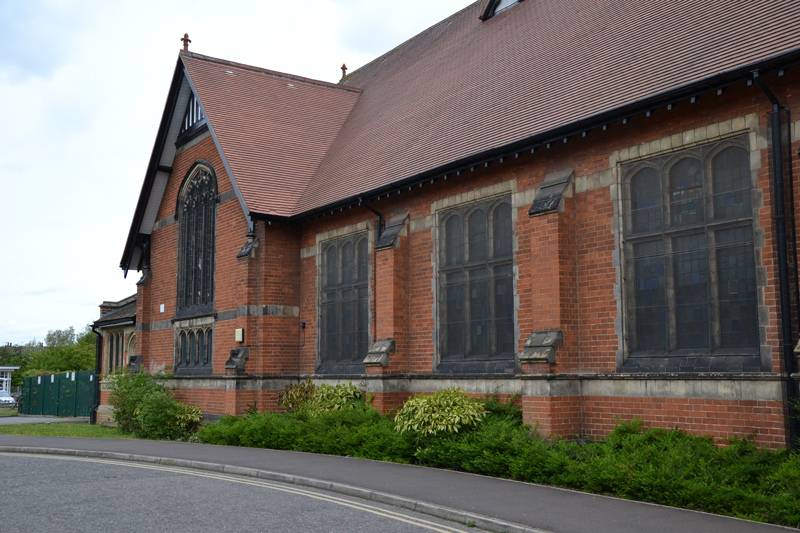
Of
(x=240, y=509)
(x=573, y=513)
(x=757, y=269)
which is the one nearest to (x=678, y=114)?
(x=757, y=269)

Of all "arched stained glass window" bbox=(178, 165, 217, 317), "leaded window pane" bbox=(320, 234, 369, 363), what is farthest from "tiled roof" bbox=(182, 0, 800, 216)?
"arched stained glass window" bbox=(178, 165, 217, 317)

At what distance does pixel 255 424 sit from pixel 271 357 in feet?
9.68

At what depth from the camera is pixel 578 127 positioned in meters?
11.9

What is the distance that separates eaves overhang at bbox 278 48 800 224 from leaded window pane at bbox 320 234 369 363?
115 centimetres

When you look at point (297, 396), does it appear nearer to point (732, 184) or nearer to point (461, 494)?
Answer: point (461, 494)

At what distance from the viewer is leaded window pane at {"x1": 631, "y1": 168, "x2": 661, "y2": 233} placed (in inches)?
444

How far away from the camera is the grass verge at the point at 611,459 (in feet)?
26.5

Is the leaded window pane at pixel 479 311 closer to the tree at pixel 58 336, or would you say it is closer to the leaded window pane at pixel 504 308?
the leaded window pane at pixel 504 308

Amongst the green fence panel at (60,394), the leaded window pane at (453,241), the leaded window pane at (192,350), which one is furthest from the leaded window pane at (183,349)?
the green fence panel at (60,394)

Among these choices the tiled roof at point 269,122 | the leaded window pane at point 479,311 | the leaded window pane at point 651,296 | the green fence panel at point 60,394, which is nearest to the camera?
the leaded window pane at point 651,296

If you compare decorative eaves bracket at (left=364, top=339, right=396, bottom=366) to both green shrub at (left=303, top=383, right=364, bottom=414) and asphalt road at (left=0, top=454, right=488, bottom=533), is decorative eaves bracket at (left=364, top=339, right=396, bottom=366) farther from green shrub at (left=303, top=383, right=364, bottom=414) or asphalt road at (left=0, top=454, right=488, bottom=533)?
asphalt road at (left=0, top=454, right=488, bottom=533)

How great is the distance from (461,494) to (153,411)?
510 inches

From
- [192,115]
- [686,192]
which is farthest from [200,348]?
[686,192]

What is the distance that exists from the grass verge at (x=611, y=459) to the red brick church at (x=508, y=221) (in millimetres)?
625
